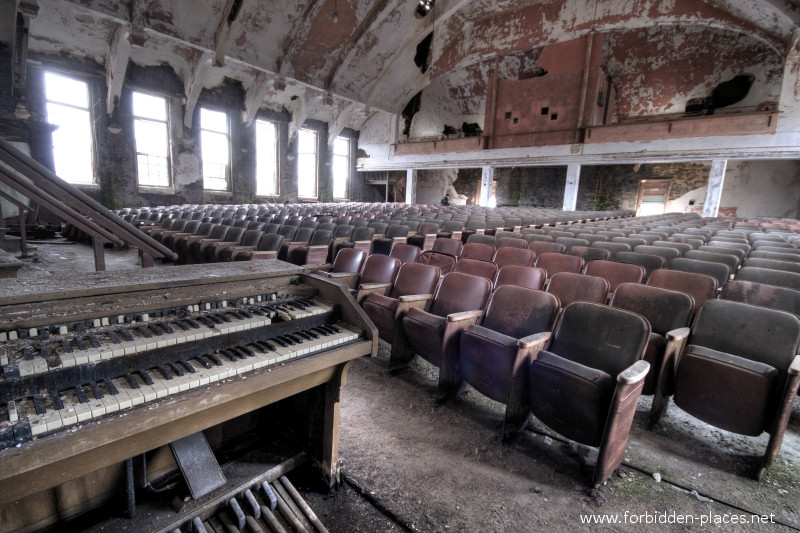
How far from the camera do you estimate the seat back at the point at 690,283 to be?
2785mm

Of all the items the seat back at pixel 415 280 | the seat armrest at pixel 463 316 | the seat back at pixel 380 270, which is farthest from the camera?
the seat back at pixel 380 270

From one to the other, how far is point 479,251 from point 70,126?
1329 centimetres

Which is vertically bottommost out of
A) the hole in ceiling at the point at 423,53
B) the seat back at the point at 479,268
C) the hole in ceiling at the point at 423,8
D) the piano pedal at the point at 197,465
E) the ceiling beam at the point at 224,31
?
the piano pedal at the point at 197,465

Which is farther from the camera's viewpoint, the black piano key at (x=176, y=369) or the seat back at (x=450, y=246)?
the seat back at (x=450, y=246)

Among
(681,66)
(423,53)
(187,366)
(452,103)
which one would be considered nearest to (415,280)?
(187,366)

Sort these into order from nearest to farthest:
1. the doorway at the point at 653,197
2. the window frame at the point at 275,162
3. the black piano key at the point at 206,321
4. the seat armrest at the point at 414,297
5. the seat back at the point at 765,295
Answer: the black piano key at the point at 206,321 < the seat back at the point at 765,295 < the seat armrest at the point at 414,297 < the window frame at the point at 275,162 < the doorway at the point at 653,197

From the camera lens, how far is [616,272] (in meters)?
3.27

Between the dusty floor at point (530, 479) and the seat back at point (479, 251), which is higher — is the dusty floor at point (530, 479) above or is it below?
below

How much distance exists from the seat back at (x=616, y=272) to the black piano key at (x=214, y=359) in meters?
2.89

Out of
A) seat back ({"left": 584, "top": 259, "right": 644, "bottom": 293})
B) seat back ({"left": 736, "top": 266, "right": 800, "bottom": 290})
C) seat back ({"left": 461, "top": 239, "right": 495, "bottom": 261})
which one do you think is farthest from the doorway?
seat back ({"left": 584, "top": 259, "right": 644, "bottom": 293})

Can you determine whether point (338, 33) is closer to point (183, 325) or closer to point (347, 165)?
point (347, 165)

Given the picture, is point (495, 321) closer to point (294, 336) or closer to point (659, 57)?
point (294, 336)

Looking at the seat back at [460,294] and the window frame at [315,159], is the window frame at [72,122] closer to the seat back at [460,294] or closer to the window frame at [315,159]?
the window frame at [315,159]

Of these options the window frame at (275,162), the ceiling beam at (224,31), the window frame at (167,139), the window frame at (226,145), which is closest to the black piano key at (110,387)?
the ceiling beam at (224,31)
